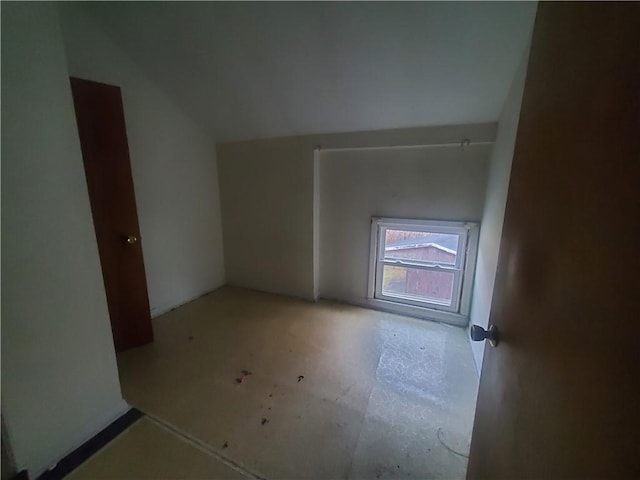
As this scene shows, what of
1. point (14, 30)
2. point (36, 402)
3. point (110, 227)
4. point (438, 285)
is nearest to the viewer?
point (14, 30)

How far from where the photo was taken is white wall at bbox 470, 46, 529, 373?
144cm

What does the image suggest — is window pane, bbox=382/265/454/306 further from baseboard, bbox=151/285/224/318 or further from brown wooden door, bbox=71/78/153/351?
brown wooden door, bbox=71/78/153/351

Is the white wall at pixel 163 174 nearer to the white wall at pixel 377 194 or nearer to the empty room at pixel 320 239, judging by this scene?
the empty room at pixel 320 239

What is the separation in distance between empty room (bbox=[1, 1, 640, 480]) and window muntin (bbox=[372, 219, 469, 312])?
0.02m

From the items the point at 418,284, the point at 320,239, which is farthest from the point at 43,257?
the point at 418,284

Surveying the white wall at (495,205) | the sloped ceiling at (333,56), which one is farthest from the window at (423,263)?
the sloped ceiling at (333,56)

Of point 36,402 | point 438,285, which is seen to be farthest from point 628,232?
point 438,285

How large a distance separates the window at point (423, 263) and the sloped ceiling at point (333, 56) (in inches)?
35.4

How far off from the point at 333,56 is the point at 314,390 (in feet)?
6.85

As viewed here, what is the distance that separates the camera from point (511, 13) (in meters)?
1.20

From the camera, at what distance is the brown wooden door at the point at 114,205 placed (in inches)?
64.6

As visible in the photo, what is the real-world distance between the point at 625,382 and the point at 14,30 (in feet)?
5.97

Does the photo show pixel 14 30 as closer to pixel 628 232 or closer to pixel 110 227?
pixel 110 227

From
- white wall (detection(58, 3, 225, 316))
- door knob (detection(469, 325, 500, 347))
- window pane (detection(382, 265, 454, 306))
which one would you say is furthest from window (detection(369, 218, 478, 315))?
white wall (detection(58, 3, 225, 316))
